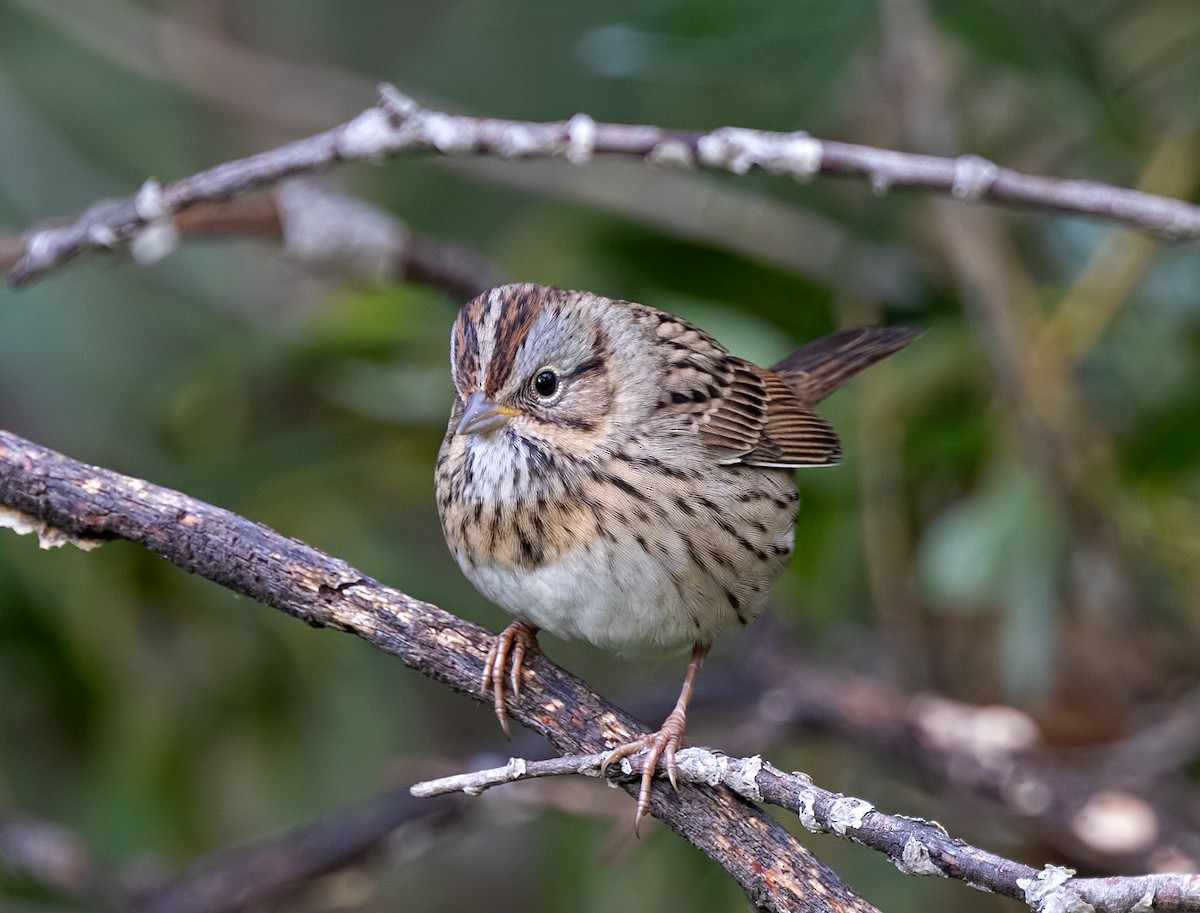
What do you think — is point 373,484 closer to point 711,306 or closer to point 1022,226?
point 711,306

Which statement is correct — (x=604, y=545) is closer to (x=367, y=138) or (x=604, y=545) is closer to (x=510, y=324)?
(x=510, y=324)

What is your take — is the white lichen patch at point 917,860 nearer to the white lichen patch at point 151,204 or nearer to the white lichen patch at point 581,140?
the white lichen patch at point 581,140

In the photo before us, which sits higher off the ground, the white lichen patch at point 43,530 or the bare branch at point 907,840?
the white lichen patch at point 43,530

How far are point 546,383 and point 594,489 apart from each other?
0.86ft

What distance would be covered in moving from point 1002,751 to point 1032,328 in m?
1.13

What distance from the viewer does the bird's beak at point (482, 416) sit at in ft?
9.12

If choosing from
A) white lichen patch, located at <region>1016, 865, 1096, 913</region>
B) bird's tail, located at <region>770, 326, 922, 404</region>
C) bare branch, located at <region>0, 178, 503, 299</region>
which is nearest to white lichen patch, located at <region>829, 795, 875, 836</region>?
white lichen patch, located at <region>1016, 865, 1096, 913</region>

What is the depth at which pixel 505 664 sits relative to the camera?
2.47 metres

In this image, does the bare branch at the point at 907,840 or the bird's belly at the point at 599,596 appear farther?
the bird's belly at the point at 599,596

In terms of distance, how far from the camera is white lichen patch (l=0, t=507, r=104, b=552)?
89.3 inches

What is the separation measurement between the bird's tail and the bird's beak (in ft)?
3.70

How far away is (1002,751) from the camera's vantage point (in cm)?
365

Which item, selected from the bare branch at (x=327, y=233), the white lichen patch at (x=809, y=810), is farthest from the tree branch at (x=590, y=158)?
the white lichen patch at (x=809, y=810)

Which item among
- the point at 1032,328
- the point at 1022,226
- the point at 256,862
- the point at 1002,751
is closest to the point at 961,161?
the point at 1032,328
